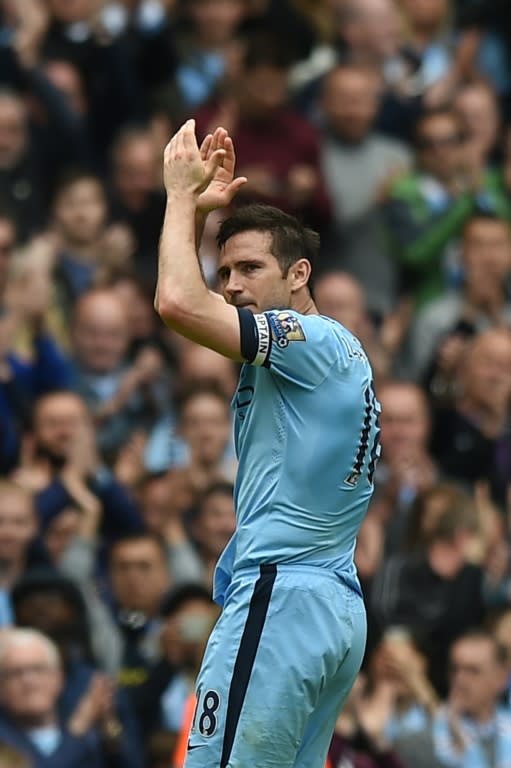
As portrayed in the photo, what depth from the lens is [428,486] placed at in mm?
12594

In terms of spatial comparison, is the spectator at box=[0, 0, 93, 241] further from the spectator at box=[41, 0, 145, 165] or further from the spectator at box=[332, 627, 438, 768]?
the spectator at box=[332, 627, 438, 768]

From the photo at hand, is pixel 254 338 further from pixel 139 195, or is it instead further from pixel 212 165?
pixel 139 195

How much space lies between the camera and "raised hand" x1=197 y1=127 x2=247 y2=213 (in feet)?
22.6

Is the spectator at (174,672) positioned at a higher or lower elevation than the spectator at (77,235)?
lower

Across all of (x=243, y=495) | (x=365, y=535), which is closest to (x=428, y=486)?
(x=365, y=535)

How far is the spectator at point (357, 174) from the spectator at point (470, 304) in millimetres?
462

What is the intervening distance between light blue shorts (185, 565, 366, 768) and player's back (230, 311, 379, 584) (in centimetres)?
10

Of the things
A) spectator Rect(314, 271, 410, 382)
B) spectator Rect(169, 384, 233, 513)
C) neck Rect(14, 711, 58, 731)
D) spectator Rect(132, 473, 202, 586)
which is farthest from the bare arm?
spectator Rect(314, 271, 410, 382)

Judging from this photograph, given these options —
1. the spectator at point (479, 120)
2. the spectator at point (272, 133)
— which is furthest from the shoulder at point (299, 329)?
the spectator at point (479, 120)

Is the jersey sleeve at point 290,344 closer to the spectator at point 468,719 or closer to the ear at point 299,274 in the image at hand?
the ear at point 299,274

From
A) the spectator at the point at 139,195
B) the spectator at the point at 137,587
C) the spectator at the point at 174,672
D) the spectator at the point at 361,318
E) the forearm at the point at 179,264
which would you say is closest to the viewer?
the forearm at the point at 179,264

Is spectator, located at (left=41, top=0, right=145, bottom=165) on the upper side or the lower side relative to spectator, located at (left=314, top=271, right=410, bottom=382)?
upper

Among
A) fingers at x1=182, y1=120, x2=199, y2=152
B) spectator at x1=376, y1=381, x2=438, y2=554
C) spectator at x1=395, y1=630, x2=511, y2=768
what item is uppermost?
fingers at x1=182, y1=120, x2=199, y2=152

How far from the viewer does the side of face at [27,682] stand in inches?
401
